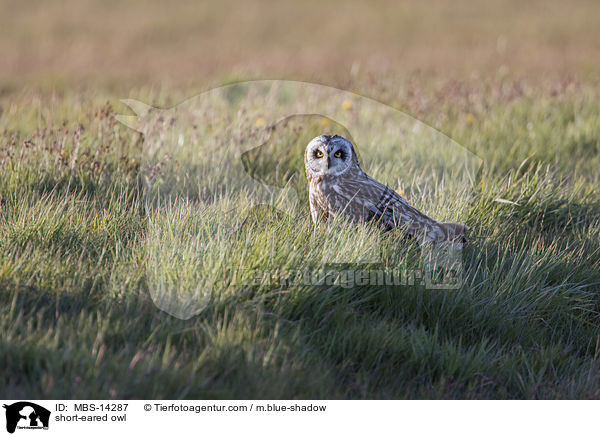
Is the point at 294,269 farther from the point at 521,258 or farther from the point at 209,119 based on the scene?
the point at 209,119

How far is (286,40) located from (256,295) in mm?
16304

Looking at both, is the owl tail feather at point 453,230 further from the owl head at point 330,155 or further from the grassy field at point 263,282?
the owl head at point 330,155

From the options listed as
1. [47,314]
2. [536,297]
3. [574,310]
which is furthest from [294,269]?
[574,310]

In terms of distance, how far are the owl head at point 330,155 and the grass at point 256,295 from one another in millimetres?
379

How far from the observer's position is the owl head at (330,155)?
3.92 meters

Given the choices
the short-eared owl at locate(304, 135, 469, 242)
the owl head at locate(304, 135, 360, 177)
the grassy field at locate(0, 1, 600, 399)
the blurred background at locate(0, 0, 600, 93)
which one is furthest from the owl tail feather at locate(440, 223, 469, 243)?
the blurred background at locate(0, 0, 600, 93)

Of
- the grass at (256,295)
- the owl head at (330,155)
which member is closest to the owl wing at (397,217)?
the grass at (256,295)

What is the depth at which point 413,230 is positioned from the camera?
3.84 m

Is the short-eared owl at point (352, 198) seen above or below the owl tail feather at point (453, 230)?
above

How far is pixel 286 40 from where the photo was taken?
18375mm

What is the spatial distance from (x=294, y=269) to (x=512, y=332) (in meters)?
1.28

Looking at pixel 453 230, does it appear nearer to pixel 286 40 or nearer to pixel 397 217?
pixel 397 217
